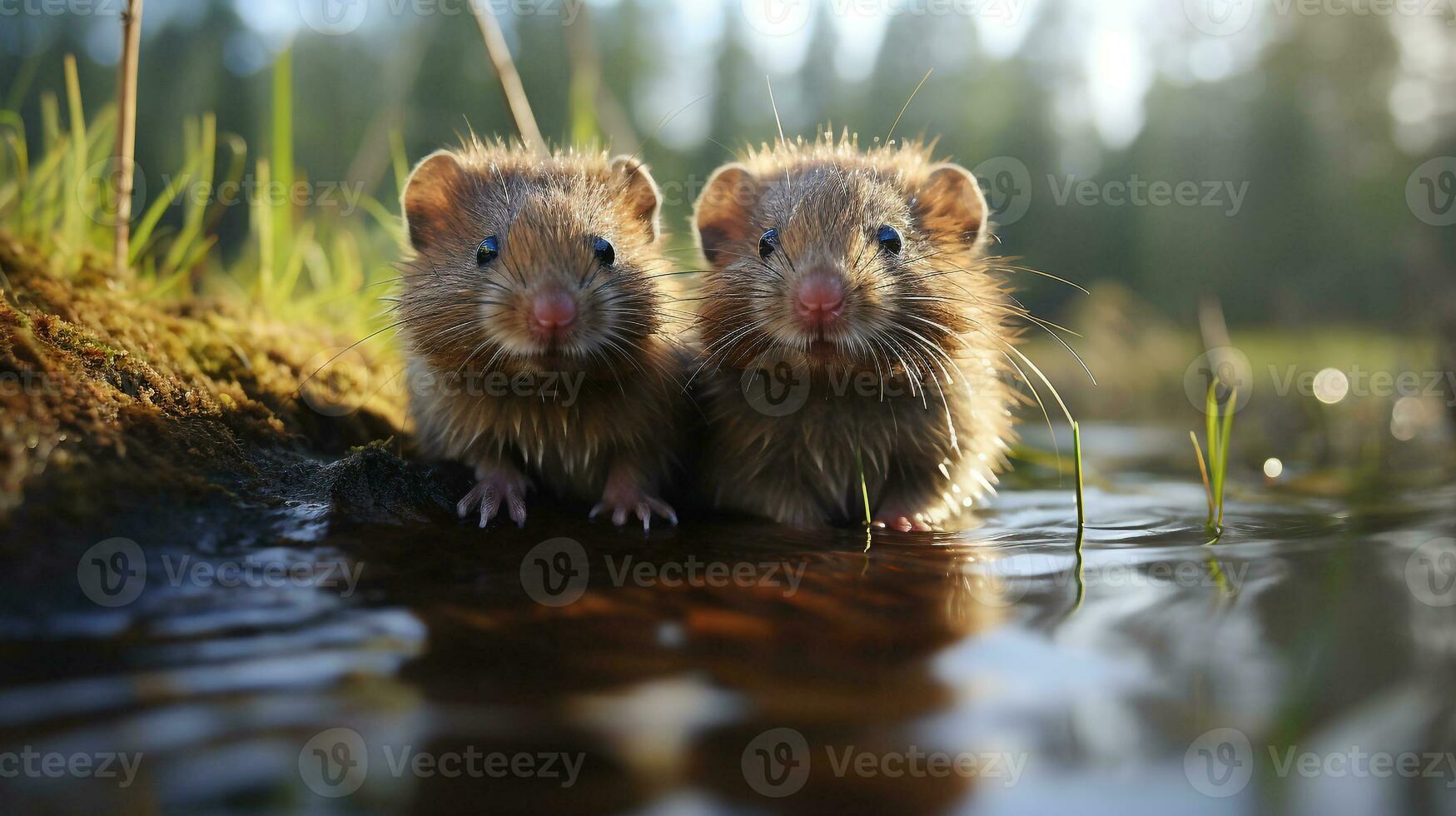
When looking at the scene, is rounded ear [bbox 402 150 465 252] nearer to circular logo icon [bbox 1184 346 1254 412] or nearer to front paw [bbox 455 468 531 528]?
front paw [bbox 455 468 531 528]

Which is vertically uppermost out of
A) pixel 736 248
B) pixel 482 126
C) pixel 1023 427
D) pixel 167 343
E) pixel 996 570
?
pixel 482 126

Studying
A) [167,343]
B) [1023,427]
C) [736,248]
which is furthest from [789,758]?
[1023,427]

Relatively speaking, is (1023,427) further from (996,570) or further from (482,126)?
(482,126)

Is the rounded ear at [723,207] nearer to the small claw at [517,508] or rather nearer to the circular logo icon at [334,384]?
the small claw at [517,508]

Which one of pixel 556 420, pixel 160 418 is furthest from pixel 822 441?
pixel 160 418

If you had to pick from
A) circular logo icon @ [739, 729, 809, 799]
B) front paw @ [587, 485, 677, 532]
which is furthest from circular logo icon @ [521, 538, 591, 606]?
circular logo icon @ [739, 729, 809, 799]
